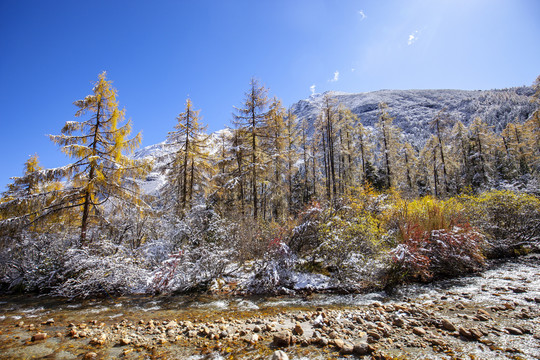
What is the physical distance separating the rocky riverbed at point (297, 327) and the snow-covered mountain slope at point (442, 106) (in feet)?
330

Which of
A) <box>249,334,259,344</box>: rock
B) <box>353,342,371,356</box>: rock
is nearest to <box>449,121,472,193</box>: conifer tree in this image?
<box>353,342,371,356</box>: rock

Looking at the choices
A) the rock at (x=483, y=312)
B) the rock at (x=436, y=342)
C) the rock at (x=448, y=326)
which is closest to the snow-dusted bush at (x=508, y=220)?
the rock at (x=483, y=312)

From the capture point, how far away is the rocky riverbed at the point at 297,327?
12.0 ft

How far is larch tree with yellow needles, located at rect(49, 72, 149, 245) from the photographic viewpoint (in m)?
9.99

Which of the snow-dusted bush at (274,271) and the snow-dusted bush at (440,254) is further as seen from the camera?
the snow-dusted bush at (274,271)

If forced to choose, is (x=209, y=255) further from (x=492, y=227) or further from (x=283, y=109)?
(x=283, y=109)

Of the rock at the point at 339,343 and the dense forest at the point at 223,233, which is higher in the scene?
the dense forest at the point at 223,233

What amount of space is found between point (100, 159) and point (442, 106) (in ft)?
571

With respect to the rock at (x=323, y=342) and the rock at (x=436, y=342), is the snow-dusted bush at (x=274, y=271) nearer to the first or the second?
the rock at (x=323, y=342)

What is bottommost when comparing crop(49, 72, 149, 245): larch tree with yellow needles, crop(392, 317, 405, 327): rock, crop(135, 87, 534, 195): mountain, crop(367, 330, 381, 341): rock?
crop(392, 317, 405, 327): rock

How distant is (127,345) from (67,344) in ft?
3.83

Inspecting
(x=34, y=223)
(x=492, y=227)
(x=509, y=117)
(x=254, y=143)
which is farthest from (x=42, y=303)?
(x=509, y=117)

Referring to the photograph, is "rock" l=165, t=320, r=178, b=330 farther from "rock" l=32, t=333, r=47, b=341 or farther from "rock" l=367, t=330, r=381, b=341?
"rock" l=367, t=330, r=381, b=341

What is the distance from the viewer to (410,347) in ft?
11.9
